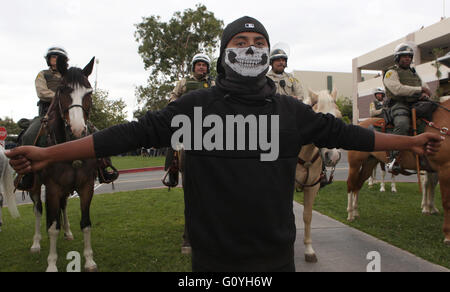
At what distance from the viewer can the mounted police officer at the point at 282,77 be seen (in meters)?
5.66

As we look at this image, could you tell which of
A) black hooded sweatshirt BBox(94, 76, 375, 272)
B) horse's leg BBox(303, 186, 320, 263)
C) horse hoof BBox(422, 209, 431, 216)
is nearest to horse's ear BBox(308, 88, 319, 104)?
horse's leg BBox(303, 186, 320, 263)

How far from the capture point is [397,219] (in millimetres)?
7586

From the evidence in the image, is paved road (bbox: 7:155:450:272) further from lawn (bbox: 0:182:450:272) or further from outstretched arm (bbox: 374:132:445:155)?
outstretched arm (bbox: 374:132:445:155)

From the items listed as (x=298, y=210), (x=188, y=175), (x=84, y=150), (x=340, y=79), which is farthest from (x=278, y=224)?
(x=340, y=79)

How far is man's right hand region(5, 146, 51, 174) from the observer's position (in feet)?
5.55

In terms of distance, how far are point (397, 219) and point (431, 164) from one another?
2075 millimetres

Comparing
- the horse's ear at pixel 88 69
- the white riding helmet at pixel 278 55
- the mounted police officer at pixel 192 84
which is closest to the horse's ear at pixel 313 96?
the white riding helmet at pixel 278 55

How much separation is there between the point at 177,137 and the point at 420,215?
818 cm

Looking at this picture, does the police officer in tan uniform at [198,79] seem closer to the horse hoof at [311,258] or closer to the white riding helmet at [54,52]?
the white riding helmet at [54,52]

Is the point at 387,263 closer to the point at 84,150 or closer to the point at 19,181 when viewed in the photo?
the point at 84,150

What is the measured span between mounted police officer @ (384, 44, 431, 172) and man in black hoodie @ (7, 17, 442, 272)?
4.73 m

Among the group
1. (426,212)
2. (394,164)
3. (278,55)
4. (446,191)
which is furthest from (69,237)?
(426,212)

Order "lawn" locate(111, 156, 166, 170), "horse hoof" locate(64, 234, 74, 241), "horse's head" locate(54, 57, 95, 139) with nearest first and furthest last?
"horse's head" locate(54, 57, 95, 139) → "horse hoof" locate(64, 234, 74, 241) → "lawn" locate(111, 156, 166, 170)

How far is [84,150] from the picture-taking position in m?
1.75
